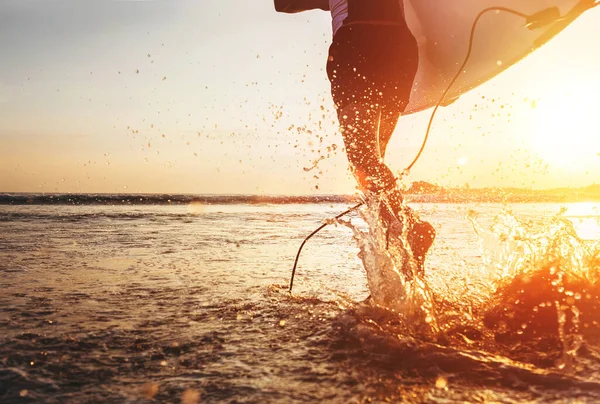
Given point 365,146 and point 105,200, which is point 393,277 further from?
point 105,200

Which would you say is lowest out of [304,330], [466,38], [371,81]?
[304,330]

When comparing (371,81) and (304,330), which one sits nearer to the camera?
(304,330)

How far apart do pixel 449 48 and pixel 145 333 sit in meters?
2.78

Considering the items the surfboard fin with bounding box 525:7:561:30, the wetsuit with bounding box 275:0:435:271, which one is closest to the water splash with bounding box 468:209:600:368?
the wetsuit with bounding box 275:0:435:271

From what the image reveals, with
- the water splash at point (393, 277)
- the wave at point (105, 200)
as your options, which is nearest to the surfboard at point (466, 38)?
the water splash at point (393, 277)

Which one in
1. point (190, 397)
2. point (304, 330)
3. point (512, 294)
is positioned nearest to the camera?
point (190, 397)

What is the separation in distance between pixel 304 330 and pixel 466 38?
96.5 inches

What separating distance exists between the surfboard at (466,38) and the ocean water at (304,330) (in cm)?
105

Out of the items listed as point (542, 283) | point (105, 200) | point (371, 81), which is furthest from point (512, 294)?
point (105, 200)

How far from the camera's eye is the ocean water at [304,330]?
1.34 m

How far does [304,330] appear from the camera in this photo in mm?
1924

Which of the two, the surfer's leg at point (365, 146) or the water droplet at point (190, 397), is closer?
the water droplet at point (190, 397)

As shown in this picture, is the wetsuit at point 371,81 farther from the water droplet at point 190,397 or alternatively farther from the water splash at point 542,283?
the water droplet at point 190,397

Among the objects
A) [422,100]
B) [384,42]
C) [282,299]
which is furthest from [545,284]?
[422,100]
